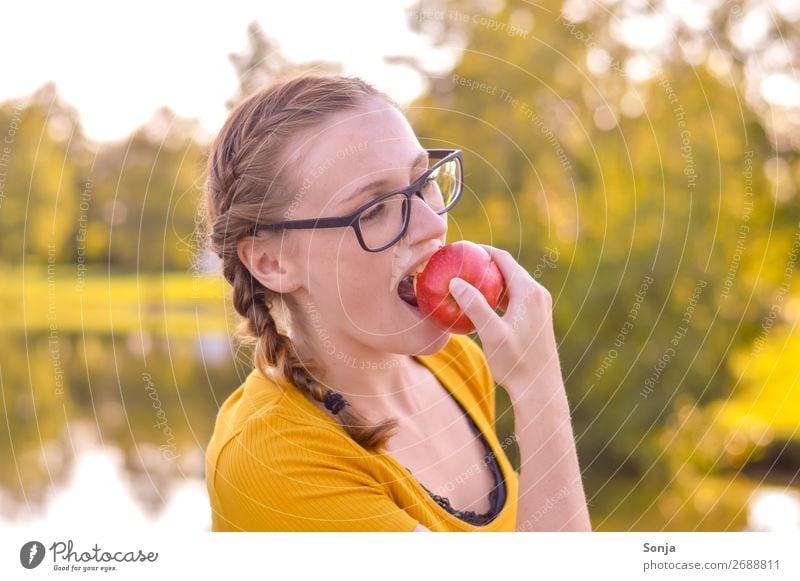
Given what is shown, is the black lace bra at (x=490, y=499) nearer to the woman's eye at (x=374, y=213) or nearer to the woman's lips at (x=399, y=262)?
the woman's lips at (x=399, y=262)

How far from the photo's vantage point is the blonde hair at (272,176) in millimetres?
2094

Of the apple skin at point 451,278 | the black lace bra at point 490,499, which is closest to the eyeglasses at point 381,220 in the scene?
the apple skin at point 451,278

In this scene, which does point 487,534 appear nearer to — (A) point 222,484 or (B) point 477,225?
(A) point 222,484

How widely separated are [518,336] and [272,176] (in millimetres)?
681

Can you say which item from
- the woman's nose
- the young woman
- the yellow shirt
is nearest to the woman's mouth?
the young woman

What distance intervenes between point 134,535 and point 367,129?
1254mm

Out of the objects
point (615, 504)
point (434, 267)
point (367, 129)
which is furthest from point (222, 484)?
point (615, 504)

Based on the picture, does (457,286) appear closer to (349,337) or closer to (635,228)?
(349,337)

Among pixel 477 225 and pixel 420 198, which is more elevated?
pixel 420 198

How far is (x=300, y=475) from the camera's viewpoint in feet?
6.43

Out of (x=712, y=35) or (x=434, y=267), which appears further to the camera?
(x=712, y=35)

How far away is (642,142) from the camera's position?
8586 millimetres

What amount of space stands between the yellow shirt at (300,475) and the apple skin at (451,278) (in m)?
0.36

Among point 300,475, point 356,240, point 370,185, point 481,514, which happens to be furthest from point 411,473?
point 370,185
